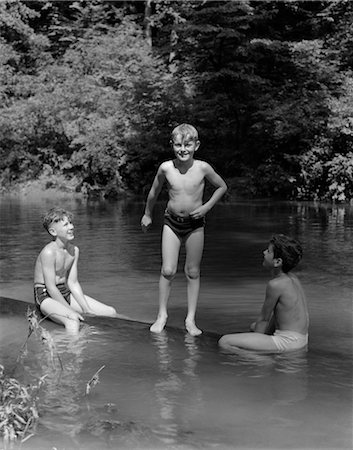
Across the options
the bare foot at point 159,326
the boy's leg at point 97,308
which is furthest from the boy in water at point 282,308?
the boy's leg at point 97,308

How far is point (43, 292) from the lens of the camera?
19.6ft

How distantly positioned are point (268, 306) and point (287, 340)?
270 mm

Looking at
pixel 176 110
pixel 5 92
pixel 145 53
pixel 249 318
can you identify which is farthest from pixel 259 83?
pixel 249 318

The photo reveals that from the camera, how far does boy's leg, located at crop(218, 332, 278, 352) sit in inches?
193

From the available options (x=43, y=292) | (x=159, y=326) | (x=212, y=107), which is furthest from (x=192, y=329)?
(x=212, y=107)

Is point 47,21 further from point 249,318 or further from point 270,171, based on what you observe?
point 249,318

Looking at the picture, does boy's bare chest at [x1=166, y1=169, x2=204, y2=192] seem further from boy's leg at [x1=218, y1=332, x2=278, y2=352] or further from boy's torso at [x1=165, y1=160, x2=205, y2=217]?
boy's leg at [x1=218, y1=332, x2=278, y2=352]

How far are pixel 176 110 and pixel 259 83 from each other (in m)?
2.80

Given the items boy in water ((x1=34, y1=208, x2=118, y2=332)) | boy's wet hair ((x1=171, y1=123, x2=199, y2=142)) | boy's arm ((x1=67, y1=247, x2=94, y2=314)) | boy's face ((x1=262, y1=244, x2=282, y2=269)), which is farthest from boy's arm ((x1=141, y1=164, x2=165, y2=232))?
boy's face ((x1=262, y1=244, x2=282, y2=269))

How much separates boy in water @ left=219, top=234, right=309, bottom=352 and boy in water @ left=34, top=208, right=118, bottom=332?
57.5 inches

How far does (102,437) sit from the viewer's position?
3357 millimetres

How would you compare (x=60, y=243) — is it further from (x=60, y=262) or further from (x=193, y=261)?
(x=193, y=261)

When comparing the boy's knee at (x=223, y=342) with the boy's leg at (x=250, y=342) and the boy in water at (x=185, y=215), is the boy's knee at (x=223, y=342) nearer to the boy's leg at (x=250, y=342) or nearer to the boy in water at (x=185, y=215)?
the boy's leg at (x=250, y=342)

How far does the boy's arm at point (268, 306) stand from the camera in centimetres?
489
